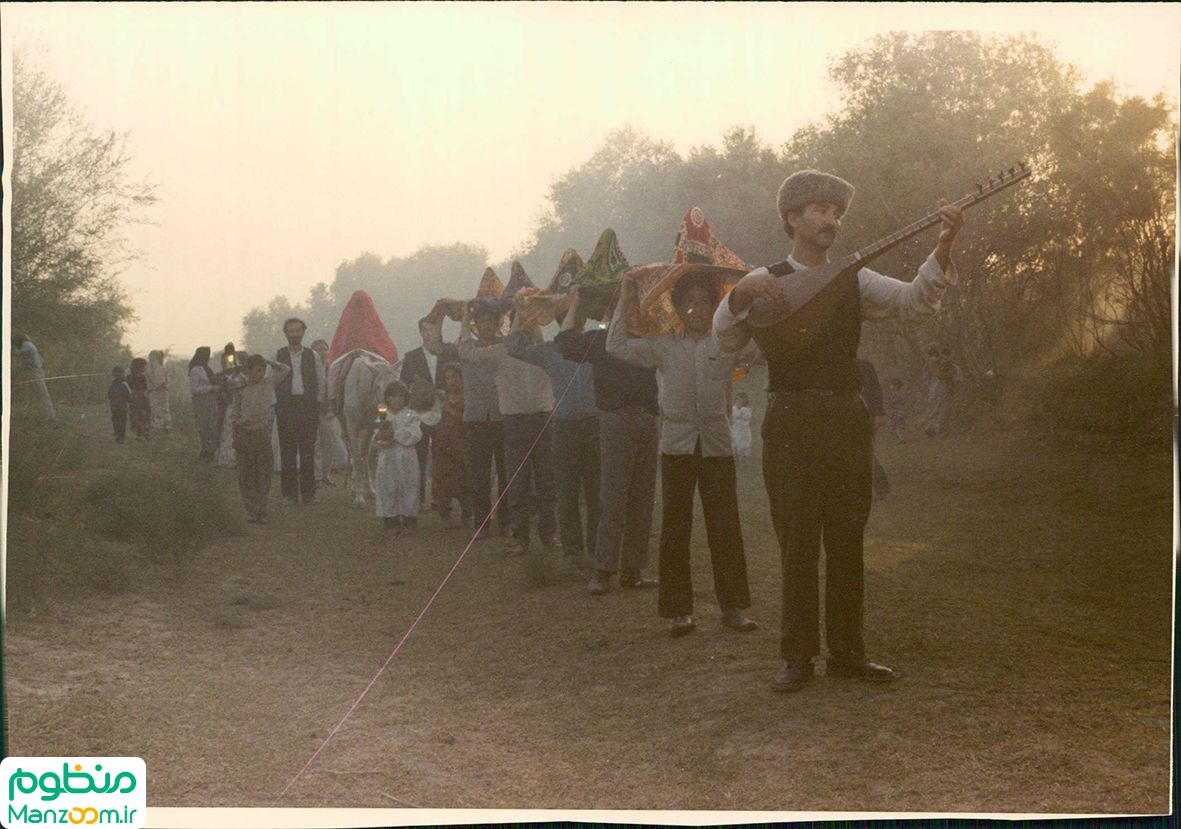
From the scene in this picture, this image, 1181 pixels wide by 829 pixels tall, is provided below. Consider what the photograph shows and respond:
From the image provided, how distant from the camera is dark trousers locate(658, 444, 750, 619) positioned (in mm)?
5438

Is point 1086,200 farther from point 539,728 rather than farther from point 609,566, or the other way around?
point 539,728

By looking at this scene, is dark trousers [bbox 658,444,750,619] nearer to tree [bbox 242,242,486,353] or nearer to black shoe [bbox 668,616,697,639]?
black shoe [bbox 668,616,697,639]

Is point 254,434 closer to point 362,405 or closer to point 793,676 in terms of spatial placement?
point 362,405

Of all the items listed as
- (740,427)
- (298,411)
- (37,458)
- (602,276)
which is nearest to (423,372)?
(298,411)

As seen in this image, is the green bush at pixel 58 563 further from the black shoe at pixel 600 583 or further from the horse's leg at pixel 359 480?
the black shoe at pixel 600 583

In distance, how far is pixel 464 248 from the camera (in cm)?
630

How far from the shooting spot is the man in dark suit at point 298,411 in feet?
21.6

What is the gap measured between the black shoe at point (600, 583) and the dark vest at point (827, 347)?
6.23 ft

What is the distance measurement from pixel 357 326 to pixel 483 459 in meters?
1.25

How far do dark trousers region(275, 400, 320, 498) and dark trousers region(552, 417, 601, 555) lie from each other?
1.31 m

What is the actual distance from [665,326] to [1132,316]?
2.23 meters

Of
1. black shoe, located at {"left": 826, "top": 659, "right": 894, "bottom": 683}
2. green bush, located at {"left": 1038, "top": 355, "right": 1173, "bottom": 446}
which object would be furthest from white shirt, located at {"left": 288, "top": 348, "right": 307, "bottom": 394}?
green bush, located at {"left": 1038, "top": 355, "right": 1173, "bottom": 446}

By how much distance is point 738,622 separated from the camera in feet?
17.7

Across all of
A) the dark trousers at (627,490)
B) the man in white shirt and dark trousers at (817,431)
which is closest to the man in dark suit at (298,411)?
the dark trousers at (627,490)
